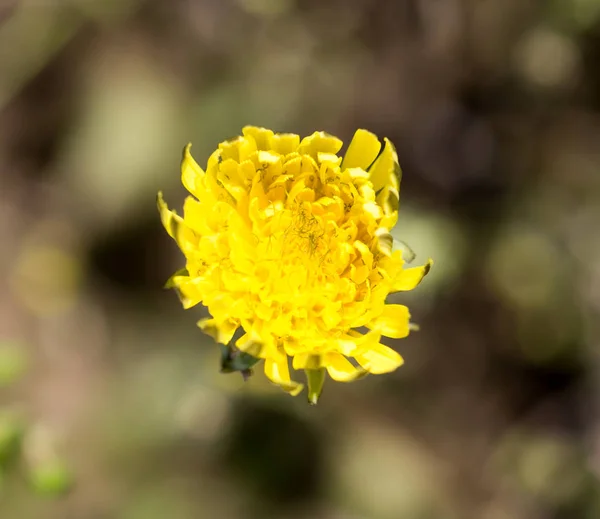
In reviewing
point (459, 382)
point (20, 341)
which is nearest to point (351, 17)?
point (459, 382)

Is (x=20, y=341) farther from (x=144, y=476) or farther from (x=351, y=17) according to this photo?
(x=351, y=17)

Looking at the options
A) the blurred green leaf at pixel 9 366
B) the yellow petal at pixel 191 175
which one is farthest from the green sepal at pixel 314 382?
the blurred green leaf at pixel 9 366

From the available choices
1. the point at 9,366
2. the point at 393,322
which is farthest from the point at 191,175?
the point at 9,366

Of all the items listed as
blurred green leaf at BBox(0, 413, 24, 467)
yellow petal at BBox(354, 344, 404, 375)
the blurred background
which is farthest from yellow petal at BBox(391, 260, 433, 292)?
blurred green leaf at BBox(0, 413, 24, 467)

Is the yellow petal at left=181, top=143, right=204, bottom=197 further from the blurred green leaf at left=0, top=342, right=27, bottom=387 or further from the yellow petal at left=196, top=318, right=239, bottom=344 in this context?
the blurred green leaf at left=0, top=342, right=27, bottom=387

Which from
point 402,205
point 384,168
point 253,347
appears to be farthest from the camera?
→ point 402,205

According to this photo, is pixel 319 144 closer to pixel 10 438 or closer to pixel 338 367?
pixel 338 367

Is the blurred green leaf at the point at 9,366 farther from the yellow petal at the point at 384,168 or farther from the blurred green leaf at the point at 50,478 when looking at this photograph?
the yellow petal at the point at 384,168
